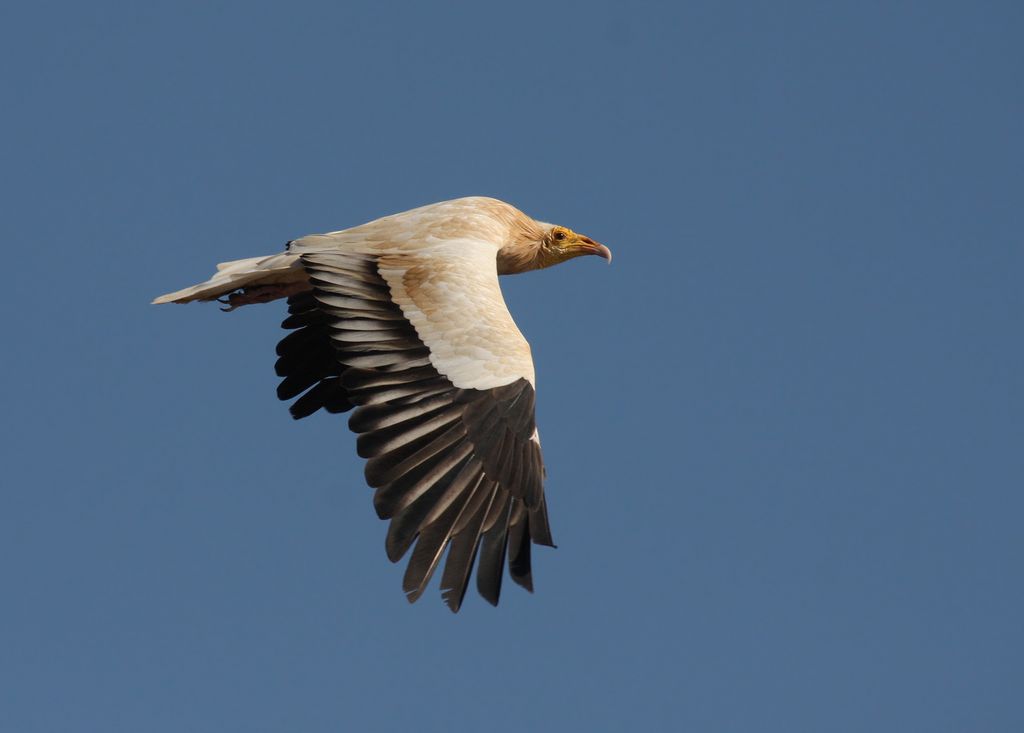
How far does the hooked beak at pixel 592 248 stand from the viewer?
41.0 ft

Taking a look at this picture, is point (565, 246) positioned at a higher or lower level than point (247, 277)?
higher

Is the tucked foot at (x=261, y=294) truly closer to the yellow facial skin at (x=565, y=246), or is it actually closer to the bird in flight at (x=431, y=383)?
the bird in flight at (x=431, y=383)

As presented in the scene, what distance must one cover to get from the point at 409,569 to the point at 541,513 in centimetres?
91

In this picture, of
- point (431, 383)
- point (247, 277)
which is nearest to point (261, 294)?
point (247, 277)

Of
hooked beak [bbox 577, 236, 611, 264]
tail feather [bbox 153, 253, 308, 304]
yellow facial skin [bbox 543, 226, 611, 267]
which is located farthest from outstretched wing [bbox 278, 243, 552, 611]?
hooked beak [bbox 577, 236, 611, 264]

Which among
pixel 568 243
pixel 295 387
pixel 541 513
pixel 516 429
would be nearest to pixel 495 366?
pixel 516 429

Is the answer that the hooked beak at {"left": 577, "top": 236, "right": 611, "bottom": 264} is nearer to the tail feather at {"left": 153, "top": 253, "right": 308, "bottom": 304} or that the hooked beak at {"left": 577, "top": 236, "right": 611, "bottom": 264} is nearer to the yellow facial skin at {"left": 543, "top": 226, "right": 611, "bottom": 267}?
the yellow facial skin at {"left": 543, "top": 226, "right": 611, "bottom": 267}

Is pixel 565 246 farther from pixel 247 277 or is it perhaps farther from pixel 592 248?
pixel 247 277

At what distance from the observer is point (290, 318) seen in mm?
10992

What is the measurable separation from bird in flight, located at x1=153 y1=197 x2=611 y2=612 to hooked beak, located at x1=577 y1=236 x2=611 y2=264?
1846 mm

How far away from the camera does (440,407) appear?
8.66 m

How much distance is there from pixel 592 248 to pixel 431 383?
413 centimetres

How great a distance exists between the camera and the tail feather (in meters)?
10.3

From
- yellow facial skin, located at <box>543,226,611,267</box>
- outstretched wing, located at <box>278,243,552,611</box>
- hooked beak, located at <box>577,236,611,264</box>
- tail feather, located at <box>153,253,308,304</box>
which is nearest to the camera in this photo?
outstretched wing, located at <box>278,243,552,611</box>
